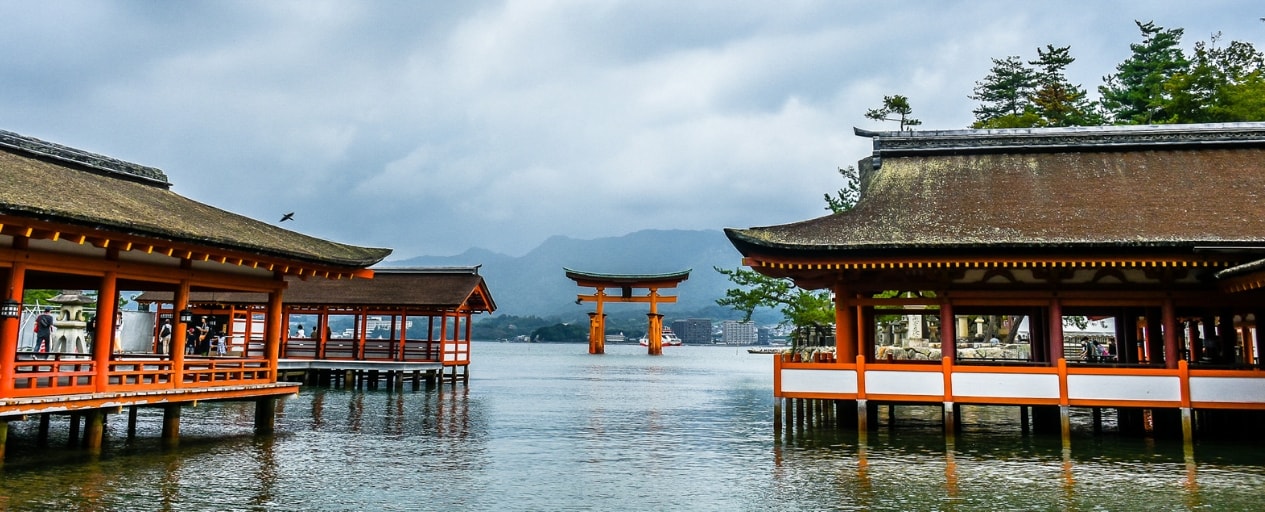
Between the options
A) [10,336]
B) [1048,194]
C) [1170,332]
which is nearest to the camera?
[10,336]

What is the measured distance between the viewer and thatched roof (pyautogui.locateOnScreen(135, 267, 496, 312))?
35.0m

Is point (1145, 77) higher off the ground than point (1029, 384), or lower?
higher

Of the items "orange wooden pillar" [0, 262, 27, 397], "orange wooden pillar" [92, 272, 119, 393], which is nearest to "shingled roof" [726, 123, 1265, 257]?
"orange wooden pillar" [92, 272, 119, 393]

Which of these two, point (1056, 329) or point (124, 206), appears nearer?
point (124, 206)

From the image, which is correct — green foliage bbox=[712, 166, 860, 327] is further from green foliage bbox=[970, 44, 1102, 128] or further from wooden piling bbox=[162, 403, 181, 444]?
wooden piling bbox=[162, 403, 181, 444]

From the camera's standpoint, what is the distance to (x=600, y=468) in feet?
50.1

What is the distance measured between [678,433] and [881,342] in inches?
1820

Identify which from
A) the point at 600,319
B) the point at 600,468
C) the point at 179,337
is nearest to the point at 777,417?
the point at 600,468

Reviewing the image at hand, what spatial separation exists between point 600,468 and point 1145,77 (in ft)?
154

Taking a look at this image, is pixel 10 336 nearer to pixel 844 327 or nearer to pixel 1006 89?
pixel 844 327

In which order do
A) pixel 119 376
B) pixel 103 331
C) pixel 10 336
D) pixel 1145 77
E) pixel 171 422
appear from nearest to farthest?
pixel 10 336
pixel 103 331
pixel 119 376
pixel 171 422
pixel 1145 77

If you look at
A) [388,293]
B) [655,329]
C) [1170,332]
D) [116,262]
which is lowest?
[1170,332]

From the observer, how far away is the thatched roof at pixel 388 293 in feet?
115

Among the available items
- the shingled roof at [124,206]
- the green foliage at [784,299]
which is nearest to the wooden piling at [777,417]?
the shingled roof at [124,206]
